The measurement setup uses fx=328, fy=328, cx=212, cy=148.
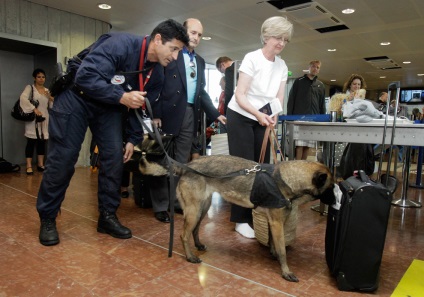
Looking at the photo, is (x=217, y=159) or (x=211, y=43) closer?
(x=217, y=159)

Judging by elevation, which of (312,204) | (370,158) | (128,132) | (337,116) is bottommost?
(312,204)

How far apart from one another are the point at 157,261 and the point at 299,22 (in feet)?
20.4

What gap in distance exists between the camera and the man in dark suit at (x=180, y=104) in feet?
9.14

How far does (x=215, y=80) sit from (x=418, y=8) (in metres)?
7.87

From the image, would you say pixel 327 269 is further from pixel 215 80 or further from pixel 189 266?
pixel 215 80

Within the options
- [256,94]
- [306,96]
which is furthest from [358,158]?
[256,94]

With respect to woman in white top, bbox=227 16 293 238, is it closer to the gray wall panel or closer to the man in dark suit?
the man in dark suit

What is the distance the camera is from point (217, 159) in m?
2.03

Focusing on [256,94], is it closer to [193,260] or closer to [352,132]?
[352,132]

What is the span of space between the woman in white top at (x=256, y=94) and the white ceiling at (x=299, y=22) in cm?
388

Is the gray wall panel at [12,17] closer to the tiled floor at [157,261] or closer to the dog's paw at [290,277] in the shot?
the tiled floor at [157,261]

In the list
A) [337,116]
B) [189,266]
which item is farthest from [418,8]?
[189,266]

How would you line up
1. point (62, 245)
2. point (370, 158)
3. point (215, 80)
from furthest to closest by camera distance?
point (215, 80), point (370, 158), point (62, 245)

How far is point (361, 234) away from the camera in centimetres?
165
